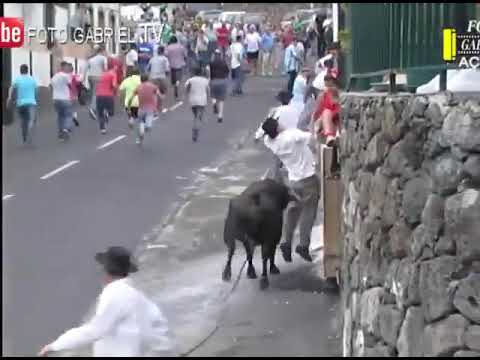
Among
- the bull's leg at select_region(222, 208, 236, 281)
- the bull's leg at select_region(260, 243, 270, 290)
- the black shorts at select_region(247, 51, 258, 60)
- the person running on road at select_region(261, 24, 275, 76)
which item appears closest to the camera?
the bull's leg at select_region(260, 243, 270, 290)

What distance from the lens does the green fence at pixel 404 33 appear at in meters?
7.76

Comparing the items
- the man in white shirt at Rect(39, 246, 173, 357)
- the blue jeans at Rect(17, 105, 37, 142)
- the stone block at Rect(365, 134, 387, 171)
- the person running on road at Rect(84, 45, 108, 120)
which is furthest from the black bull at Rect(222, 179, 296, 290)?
the person running on road at Rect(84, 45, 108, 120)

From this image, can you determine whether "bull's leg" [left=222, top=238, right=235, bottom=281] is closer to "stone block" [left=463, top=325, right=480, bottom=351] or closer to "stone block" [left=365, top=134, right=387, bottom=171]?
"stone block" [left=365, top=134, right=387, bottom=171]

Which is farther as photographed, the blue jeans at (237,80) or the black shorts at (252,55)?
the black shorts at (252,55)

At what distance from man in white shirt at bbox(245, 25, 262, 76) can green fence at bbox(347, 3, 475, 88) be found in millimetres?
24559

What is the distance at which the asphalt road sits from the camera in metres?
10.4

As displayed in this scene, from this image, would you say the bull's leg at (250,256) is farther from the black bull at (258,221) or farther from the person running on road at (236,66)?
the person running on road at (236,66)

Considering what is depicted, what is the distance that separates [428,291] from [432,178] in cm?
63

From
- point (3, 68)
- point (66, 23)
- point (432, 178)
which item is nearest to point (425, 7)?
point (432, 178)

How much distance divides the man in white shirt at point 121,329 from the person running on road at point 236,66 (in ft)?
80.1

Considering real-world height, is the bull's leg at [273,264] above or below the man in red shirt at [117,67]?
below

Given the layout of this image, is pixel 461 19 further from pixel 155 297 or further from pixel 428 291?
pixel 155 297

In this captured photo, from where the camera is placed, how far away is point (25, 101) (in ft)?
71.2

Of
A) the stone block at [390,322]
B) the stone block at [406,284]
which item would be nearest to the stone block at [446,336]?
the stone block at [406,284]
